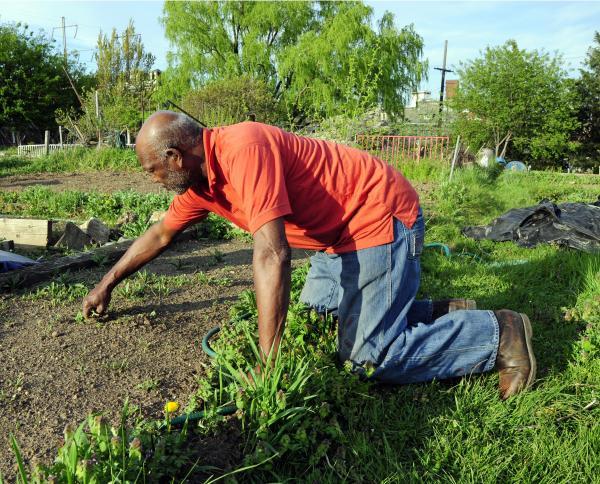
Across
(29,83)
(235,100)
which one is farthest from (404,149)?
(29,83)

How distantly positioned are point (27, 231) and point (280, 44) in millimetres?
25698

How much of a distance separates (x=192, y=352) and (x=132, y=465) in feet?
4.04

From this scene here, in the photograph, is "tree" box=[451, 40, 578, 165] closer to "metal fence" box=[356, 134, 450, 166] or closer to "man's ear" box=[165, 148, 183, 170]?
"metal fence" box=[356, 134, 450, 166]

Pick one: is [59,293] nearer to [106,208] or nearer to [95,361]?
[95,361]

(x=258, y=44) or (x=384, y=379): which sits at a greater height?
(x=258, y=44)

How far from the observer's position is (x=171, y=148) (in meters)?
2.30

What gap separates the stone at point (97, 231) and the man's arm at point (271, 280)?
390 centimetres

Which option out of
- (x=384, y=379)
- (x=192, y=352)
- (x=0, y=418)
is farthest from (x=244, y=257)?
(x=0, y=418)

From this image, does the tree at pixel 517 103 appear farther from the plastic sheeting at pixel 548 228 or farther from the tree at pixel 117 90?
the plastic sheeting at pixel 548 228

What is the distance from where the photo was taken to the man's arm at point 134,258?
2.96 metres

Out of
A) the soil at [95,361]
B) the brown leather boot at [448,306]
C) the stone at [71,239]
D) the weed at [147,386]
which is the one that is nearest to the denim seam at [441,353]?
the brown leather boot at [448,306]

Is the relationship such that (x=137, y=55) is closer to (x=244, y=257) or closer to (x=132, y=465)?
(x=244, y=257)

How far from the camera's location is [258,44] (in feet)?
92.0

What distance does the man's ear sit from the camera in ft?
7.57
